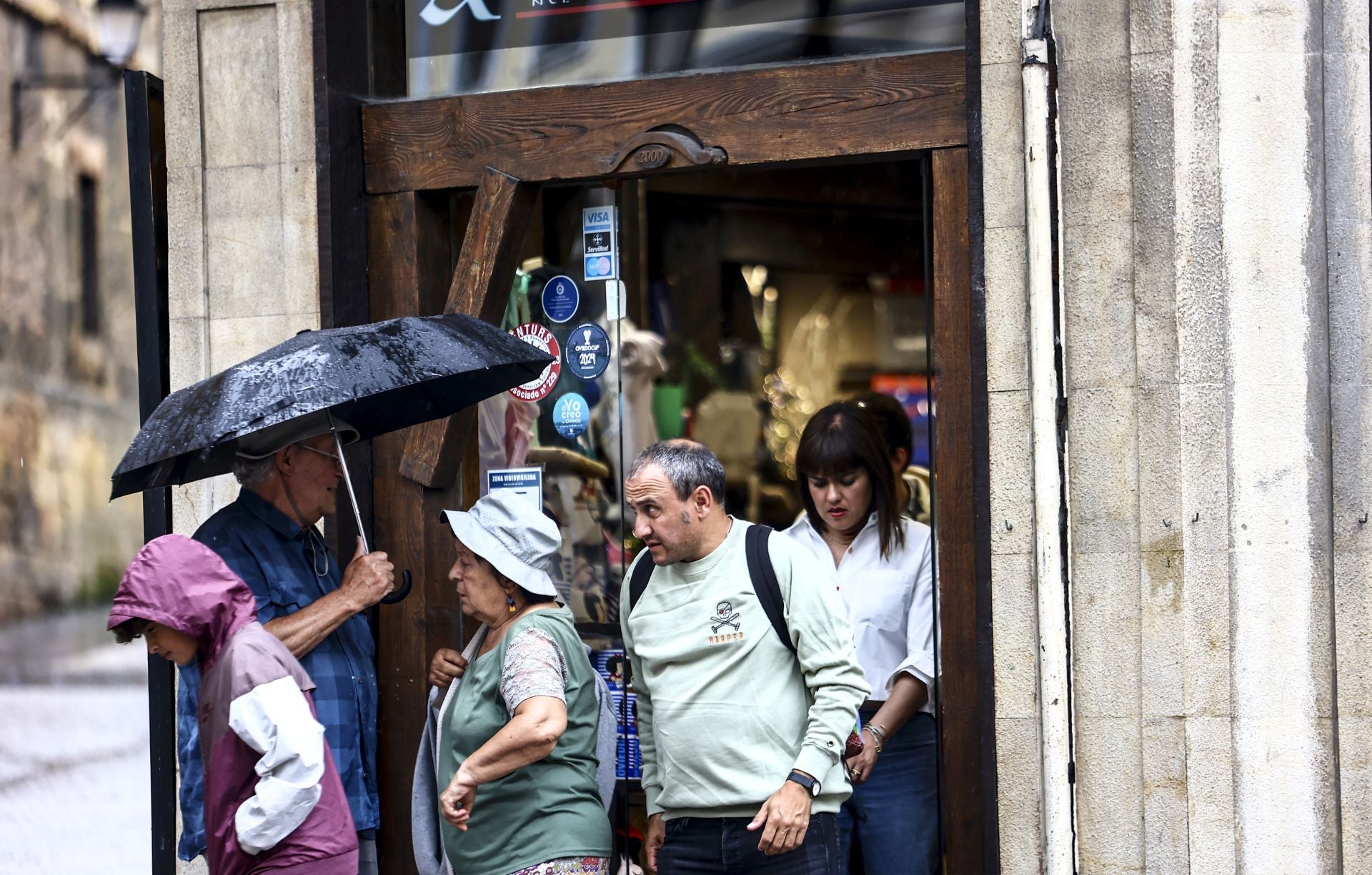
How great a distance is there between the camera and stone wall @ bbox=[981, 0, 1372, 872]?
4.26 metres

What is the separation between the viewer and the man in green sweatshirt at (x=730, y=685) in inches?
146

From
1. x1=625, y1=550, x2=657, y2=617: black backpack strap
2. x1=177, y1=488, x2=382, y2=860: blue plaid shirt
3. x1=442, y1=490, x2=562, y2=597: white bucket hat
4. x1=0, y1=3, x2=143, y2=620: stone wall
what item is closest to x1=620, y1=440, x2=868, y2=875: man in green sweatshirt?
x1=625, y1=550, x2=657, y2=617: black backpack strap

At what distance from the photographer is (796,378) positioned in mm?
8047

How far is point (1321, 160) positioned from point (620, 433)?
8.89 ft

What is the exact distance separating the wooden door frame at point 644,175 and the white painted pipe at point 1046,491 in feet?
0.65

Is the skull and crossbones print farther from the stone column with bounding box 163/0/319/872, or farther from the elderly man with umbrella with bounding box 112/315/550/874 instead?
the stone column with bounding box 163/0/319/872

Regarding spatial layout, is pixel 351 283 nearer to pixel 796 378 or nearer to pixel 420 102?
pixel 420 102

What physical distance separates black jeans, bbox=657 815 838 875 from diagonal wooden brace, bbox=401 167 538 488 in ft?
5.71

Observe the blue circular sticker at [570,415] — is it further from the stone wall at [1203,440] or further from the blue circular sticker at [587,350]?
the stone wall at [1203,440]

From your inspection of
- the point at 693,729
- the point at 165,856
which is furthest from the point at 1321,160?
the point at 165,856

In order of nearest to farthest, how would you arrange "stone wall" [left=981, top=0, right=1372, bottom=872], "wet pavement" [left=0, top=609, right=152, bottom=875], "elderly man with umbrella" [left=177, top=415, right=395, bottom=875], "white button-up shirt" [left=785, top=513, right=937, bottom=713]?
"elderly man with umbrella" [left=177, top=415, right=395, bottom=875] < "stone wall" [left=981, top=0, right=1372, bottom=872] < "white button-up shirt" [left=785, top=513, right=937, bottom=713] < "wet pavement" [left=0, top=609, right=152, bottom=875]

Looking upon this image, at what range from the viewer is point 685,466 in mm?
3814

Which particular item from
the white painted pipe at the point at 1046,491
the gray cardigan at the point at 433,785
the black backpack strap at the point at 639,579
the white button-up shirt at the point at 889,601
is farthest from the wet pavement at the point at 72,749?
the white painted pipe at the point at 1046,491

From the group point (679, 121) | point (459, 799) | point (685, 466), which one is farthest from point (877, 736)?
point (679, 121)
